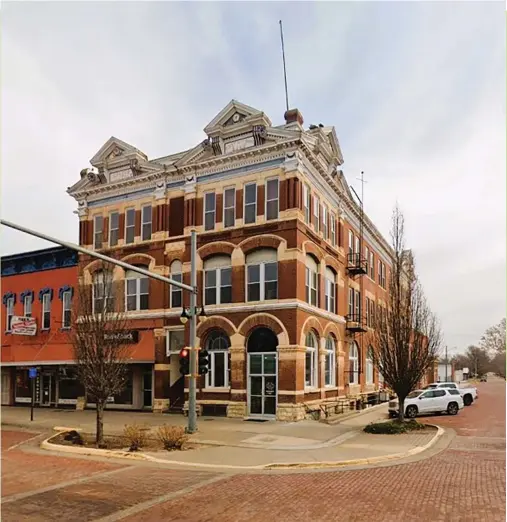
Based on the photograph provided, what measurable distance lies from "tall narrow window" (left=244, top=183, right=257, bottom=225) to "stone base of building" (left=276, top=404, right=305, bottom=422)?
353 inches

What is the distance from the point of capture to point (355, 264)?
118 ft

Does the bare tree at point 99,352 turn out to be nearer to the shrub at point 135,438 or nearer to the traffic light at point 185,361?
the shrub at point 135,438

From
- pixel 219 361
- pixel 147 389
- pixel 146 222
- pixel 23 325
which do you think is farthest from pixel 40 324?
pixel 219 361

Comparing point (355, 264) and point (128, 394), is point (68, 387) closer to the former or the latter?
point (128, 394)

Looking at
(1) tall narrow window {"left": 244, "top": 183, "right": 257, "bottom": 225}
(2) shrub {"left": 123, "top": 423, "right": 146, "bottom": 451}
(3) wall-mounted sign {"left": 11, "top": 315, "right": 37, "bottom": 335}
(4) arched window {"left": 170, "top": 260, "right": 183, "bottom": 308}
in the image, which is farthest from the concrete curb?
(3) wall-mounted sign {"left": 11, "top": 315, "right": 37, "bottom": 335}

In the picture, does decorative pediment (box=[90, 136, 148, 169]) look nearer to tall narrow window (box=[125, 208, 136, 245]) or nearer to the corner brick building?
the corner brick building

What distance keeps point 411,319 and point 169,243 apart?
1353cm

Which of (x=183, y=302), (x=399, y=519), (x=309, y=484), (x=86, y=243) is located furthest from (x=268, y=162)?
(x=399, y=519)

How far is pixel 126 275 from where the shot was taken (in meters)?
31.9

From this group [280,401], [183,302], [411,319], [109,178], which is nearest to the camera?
[411,319]

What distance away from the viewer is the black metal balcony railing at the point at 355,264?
34.8m

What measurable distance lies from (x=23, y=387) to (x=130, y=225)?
517 inches

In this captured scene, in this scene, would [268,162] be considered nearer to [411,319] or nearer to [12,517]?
[411,319]

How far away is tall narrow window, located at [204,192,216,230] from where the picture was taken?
29.1 meters
